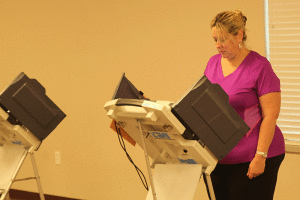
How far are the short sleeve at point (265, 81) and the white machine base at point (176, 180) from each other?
0.45m

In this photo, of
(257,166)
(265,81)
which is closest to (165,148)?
(257,166)

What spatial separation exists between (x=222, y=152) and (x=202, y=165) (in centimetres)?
13

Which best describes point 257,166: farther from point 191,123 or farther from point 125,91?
point 125,91

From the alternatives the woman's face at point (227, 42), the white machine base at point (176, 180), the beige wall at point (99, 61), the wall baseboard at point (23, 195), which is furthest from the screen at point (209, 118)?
the wall baseboard at point (23, 195)

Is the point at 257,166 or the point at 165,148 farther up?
the point at 165,148

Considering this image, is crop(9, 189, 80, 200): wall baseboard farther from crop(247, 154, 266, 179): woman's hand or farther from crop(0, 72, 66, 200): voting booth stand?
crop(247, 154, 266, 179): woman's hand

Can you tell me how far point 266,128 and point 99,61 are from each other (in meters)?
1.92

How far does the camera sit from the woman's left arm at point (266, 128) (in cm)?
170

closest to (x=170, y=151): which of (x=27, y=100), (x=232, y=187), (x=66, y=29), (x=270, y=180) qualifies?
(x=232, y=187)

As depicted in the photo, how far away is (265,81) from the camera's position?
1.71 m

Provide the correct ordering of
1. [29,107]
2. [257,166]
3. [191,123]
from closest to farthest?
[191,123], [257,166], [29,107]

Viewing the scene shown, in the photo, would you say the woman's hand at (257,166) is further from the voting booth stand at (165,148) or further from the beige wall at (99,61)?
the beige wall at (99,61)

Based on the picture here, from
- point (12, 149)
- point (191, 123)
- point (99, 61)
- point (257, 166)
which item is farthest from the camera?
point (99, 61)

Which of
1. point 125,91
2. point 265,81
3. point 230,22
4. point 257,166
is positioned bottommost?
point 257,166
